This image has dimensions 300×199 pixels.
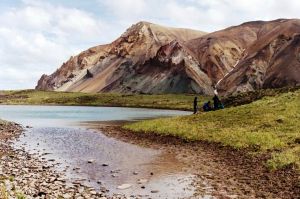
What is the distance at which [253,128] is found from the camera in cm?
4341

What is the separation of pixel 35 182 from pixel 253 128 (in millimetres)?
24723

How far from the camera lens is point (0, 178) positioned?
24.7 meters

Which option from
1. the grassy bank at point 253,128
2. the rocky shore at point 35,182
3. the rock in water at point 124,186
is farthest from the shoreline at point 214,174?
the rock in water at point 124,186

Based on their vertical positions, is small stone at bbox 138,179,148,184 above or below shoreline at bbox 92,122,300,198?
below

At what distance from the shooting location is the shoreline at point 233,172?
77.5ft

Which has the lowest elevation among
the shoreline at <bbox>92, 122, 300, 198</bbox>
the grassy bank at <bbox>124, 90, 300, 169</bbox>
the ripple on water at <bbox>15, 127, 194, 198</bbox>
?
the ripple on water at <bbox>15, 127, 194, 198</bbox>

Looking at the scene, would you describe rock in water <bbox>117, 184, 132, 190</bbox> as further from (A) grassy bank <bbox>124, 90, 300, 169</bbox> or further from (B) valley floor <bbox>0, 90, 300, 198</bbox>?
(A) grassy bank <bbox>124, 90, 300, 169</bbox>

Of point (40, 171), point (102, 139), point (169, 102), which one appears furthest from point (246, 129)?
point (169, 102)

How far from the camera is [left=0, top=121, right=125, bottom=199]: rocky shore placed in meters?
21.6

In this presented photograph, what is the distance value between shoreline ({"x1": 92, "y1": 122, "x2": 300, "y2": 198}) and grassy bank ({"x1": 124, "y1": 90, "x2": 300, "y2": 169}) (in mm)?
1185

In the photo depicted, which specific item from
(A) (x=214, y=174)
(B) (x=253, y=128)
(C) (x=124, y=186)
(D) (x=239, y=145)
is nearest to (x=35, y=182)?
(C) (x=124, y=186)

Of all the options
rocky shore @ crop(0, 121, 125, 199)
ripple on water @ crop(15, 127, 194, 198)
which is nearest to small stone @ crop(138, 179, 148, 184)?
ripple on water @ crop(15, 127, 194, 198)

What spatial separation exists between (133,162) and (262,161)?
380 inches

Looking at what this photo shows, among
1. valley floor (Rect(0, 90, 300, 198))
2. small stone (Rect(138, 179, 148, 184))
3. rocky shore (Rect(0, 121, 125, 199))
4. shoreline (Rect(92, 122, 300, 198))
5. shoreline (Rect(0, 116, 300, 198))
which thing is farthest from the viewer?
small stone (Rect(138, 179, 148, 184))
